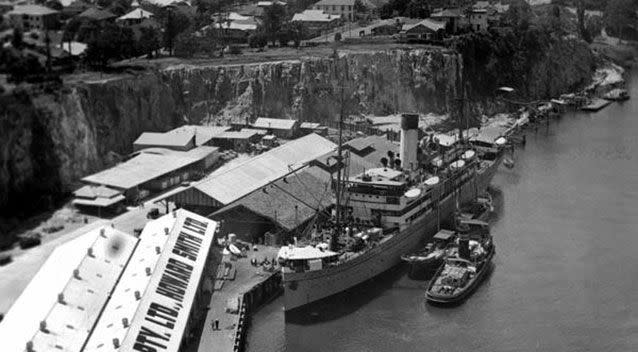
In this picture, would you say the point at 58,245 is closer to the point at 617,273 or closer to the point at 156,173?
the point at 156,173

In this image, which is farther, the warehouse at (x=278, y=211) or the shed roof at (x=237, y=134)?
the shed roof at (x=237, y=134)

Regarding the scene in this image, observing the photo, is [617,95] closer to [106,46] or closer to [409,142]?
[409,142]

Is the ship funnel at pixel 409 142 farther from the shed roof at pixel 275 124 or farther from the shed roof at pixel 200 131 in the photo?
the shed roof at pixel 275 124

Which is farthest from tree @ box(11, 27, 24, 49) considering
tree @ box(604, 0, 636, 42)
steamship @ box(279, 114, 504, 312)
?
tree @ box(604, 0, 636, 42)

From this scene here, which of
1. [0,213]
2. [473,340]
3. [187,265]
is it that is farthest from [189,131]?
[473,340]

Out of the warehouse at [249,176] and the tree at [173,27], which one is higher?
the tree at [173,27]

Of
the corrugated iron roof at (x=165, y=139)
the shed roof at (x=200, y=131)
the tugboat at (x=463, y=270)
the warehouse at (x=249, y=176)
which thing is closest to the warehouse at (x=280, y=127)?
the shed roof at (x=200, y=131)

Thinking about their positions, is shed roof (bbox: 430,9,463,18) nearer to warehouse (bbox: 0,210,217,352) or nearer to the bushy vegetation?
the bushy vegetation
